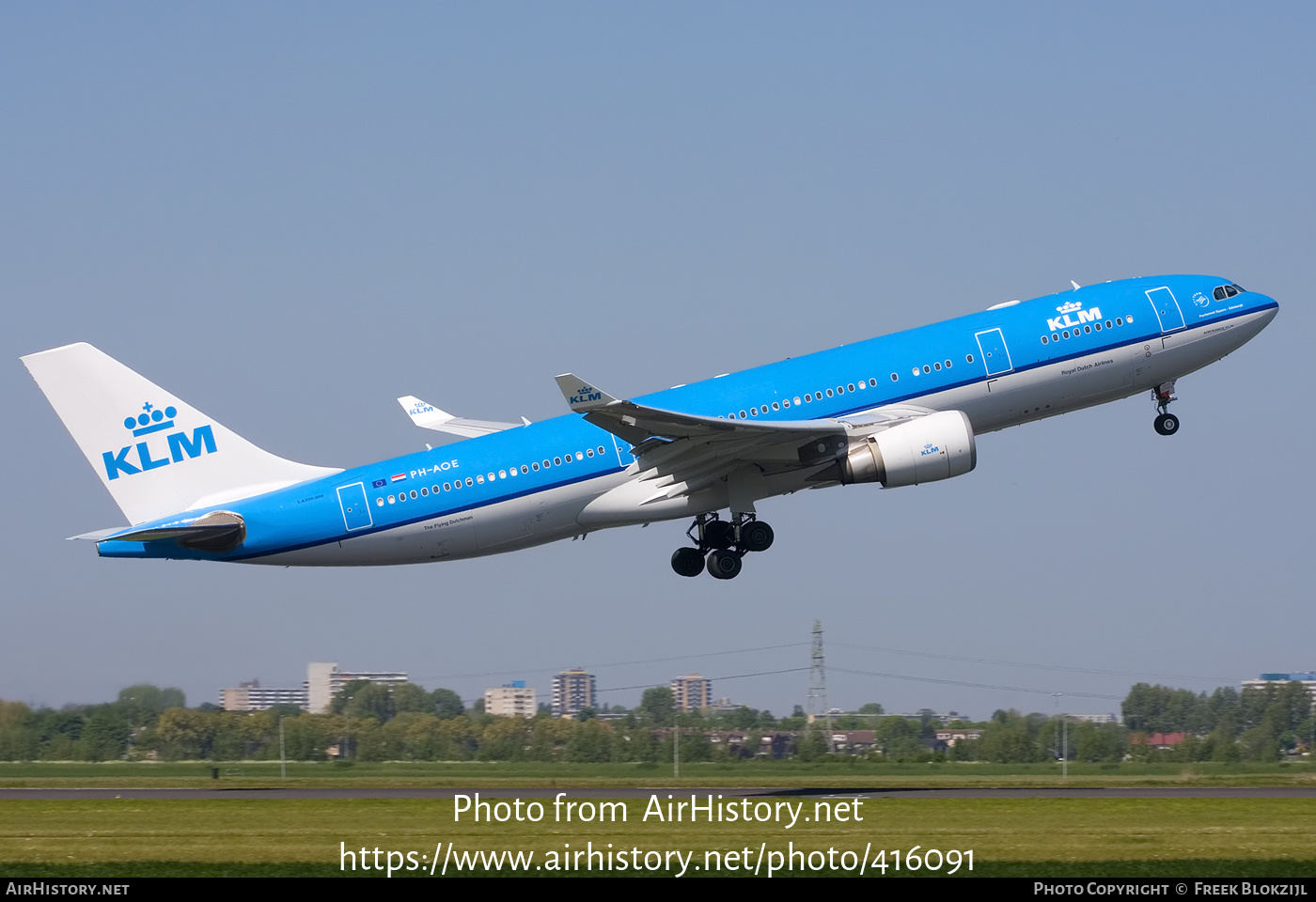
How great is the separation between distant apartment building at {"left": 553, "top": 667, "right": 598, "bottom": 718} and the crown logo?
16658 mm

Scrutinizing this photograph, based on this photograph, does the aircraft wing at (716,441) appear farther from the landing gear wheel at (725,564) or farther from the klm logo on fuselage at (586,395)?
the landing gear wheel at (725,564)

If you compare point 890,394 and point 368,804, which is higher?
point 890,394

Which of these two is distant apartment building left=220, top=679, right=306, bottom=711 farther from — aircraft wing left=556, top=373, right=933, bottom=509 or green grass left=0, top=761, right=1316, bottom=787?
aircraft wing left=556, top=373, right=933, bottom=509

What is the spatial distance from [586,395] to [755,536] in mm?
8678

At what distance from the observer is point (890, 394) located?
37938mm

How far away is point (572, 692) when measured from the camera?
2285 inches

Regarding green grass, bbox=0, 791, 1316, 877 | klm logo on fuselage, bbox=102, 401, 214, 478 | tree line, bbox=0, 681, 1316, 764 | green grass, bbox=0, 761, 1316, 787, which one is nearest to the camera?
green grass, bbox=0, 791, 1316, 877

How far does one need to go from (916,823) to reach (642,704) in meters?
22.8

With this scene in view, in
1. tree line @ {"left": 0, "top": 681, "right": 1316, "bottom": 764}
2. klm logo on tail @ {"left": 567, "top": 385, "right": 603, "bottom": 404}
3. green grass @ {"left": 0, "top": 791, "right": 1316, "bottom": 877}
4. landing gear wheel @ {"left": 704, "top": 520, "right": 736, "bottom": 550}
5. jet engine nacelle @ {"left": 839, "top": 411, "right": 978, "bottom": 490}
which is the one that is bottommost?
green grass @ {"left": 0, "top": 791, "right": 1316, "bottom": 877}

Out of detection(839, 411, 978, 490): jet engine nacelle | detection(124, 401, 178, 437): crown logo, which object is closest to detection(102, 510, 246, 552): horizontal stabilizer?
detection(124, 401, 178, 437): crown logo

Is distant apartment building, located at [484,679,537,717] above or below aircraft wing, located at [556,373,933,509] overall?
below

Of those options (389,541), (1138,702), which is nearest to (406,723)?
(389,541)

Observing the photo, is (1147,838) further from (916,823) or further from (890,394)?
(890,394)

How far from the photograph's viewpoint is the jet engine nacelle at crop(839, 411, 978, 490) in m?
36.6
